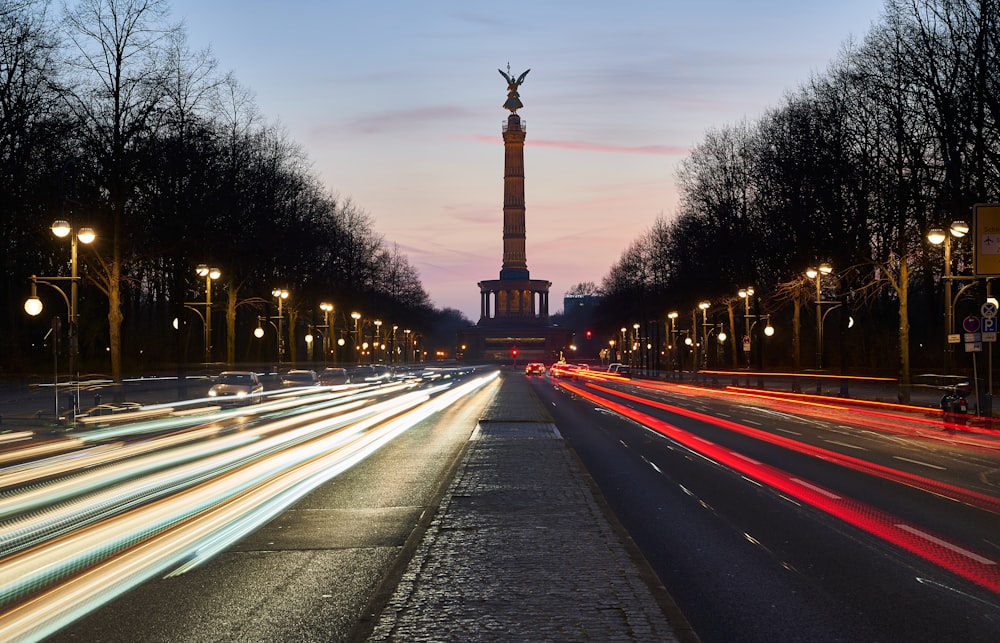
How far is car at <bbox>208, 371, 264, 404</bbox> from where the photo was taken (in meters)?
43.8

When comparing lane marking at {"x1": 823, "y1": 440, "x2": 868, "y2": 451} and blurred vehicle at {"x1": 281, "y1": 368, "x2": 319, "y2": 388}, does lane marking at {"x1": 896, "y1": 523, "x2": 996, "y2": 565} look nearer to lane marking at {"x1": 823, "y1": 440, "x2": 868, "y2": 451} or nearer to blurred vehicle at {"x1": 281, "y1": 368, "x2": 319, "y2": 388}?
lane marking at {"x1": 823, "y1": 440, "x2": 868, "y2": 451}

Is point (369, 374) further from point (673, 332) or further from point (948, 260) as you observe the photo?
point (948, 260)

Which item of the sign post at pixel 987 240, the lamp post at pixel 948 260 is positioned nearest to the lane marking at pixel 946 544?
the sign post at pixel 987 240

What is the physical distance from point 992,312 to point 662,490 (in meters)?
18.3

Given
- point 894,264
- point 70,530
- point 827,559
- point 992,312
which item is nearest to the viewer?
point 827,559

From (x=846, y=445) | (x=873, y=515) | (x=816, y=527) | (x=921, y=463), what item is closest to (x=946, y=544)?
(x=816, y=527)

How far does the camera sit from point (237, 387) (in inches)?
1745

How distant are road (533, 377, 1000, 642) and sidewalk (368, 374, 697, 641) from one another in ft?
1.36

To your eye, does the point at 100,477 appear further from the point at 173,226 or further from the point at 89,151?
the point at 173,226

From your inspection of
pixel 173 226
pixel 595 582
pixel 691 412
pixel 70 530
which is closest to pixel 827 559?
pixel 595 582

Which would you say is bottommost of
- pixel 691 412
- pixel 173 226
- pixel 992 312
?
pixel 691 412

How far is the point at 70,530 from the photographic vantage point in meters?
11.6

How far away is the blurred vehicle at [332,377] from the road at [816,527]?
139 feet

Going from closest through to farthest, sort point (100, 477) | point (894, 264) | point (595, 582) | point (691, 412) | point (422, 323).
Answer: point (595, 582) < point (100, 477) < point (691, 412) < point (894, 264) < point (422, 323)
